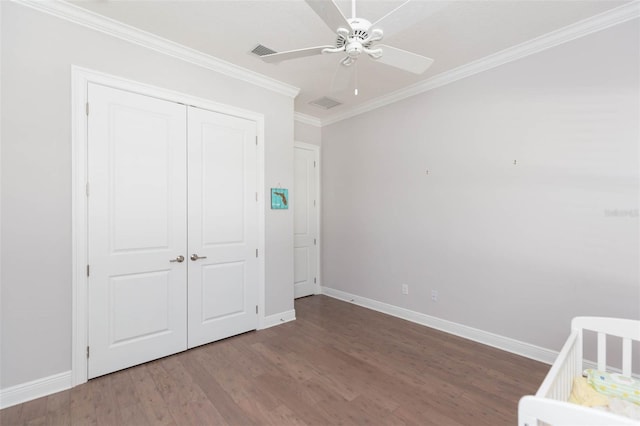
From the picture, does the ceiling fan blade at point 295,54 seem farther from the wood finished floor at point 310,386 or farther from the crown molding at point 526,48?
the wood finished floor at point 310,386

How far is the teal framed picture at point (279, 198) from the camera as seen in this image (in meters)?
3.51

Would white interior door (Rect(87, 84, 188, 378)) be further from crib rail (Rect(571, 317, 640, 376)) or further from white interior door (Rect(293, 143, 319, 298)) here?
crib rail (Rect(571, 317, 640, 376))

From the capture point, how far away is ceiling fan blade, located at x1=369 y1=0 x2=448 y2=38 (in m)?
1.35

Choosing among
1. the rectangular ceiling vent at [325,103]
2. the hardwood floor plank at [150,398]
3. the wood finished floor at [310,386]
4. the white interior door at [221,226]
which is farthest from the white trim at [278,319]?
the rectangular ceiling vent at [325,103]

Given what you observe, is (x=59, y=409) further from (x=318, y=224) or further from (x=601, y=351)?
(x=318, y=224)

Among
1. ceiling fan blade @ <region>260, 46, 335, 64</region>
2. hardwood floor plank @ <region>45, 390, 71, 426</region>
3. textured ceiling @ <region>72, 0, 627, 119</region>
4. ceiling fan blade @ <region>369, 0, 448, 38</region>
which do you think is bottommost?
hardwood floor plank @ <region>45, 390, 71, 426</region>

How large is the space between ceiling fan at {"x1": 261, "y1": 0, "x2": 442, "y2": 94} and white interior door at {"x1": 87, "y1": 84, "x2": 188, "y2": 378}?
4.88 ft

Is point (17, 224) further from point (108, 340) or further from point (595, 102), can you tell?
point (595, 102)

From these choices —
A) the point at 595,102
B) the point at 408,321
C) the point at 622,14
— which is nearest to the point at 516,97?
the point at 595,102

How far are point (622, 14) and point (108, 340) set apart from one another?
4863 mm

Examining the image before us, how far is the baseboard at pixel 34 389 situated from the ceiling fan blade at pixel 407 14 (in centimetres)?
327

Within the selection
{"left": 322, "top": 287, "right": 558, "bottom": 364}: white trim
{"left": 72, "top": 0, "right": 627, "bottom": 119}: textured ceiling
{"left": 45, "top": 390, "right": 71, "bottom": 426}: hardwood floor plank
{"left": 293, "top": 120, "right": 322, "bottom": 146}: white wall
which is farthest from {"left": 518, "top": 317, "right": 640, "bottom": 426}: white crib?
{"left": 293, "top": 120, "right": 322, "bottom": 146}: white wall

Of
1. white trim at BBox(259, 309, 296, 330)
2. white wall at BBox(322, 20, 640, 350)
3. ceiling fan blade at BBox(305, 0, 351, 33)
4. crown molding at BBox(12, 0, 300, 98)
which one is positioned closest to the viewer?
ceiling fan blade at BBox(305, 0, 351, 33)

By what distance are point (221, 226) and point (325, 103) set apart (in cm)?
230
